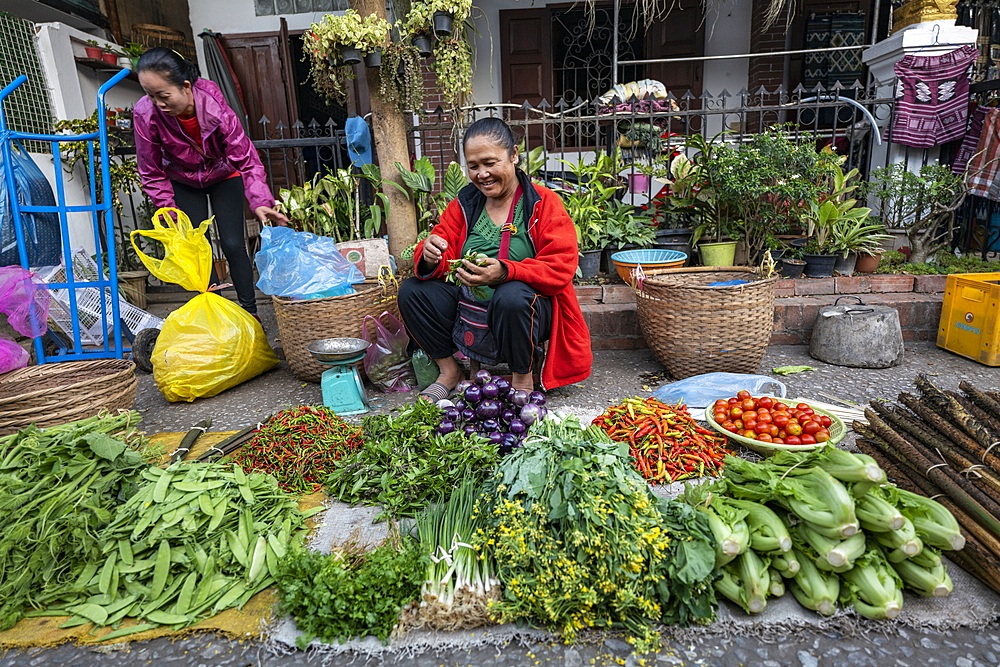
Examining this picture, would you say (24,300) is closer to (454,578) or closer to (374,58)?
(374,58)

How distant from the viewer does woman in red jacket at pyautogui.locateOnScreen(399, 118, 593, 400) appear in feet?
9.84

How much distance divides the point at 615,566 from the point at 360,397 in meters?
2.01

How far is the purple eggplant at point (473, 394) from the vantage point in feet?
8.87

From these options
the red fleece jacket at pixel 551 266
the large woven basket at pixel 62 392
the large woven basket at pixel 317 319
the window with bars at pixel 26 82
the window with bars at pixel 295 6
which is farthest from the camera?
the window with bars at pixel 295 6

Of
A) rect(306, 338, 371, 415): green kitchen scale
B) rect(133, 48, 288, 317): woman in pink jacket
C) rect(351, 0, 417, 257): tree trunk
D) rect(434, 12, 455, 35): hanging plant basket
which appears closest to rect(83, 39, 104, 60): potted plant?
rect(133, 48, 288, 317): woman in pink jacket

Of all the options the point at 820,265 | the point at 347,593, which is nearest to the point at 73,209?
the point at 347,593

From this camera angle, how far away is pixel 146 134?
3.63 metres

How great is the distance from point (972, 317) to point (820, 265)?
38.6 inches

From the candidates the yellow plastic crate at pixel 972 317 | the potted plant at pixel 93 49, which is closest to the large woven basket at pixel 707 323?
the yellow plastic crate at pixel 972 317

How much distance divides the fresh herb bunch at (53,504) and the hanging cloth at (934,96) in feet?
19.1

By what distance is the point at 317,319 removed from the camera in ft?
11.6

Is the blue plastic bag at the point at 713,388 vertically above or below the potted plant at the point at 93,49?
below

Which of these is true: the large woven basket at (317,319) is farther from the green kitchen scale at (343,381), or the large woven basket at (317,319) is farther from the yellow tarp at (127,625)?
the yellow tarp at (127,625)

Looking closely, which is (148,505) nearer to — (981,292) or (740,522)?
(740,522)
